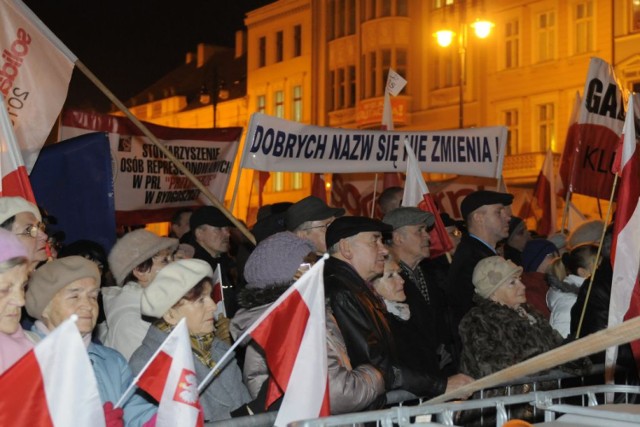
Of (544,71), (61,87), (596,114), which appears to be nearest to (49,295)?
(61,87)

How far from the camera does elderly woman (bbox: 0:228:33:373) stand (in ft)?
12.2

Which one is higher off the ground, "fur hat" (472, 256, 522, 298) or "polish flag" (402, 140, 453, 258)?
"polish flag" (402, 140, 453, 258)

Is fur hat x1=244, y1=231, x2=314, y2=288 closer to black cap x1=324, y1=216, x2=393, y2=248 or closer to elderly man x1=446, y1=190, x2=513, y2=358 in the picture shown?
black cap x1=324, y1=216, x2=393, y2=248

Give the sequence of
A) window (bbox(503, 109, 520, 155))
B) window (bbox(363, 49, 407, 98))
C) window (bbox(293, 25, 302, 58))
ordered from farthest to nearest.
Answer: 1. window (bbox(293, 25, 302, 58))
2. window (bbox(363, 49, 407, 98))
3. window (bbox(503, 109, 520, 155))

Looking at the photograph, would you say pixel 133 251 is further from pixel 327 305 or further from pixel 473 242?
pixel 473 242

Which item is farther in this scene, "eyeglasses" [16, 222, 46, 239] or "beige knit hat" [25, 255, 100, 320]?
"eyeglasses" [16, 222, 46, 239]

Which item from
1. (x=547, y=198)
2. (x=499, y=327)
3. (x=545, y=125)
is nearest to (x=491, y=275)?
(x=499, y=327)

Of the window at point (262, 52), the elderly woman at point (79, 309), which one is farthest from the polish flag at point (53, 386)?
the window at point (262, 52)

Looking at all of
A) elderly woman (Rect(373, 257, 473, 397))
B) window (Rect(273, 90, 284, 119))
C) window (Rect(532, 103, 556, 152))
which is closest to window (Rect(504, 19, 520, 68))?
window (Rect(532, 103, 556, 152))

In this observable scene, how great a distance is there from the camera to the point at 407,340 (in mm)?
5543

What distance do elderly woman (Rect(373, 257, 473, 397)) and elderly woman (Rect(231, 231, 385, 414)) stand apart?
0.58m

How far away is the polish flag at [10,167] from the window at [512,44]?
110 ft

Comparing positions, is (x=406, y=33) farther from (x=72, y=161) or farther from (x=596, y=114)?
(x=72, y=161)

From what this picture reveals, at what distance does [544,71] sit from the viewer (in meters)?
36.7
